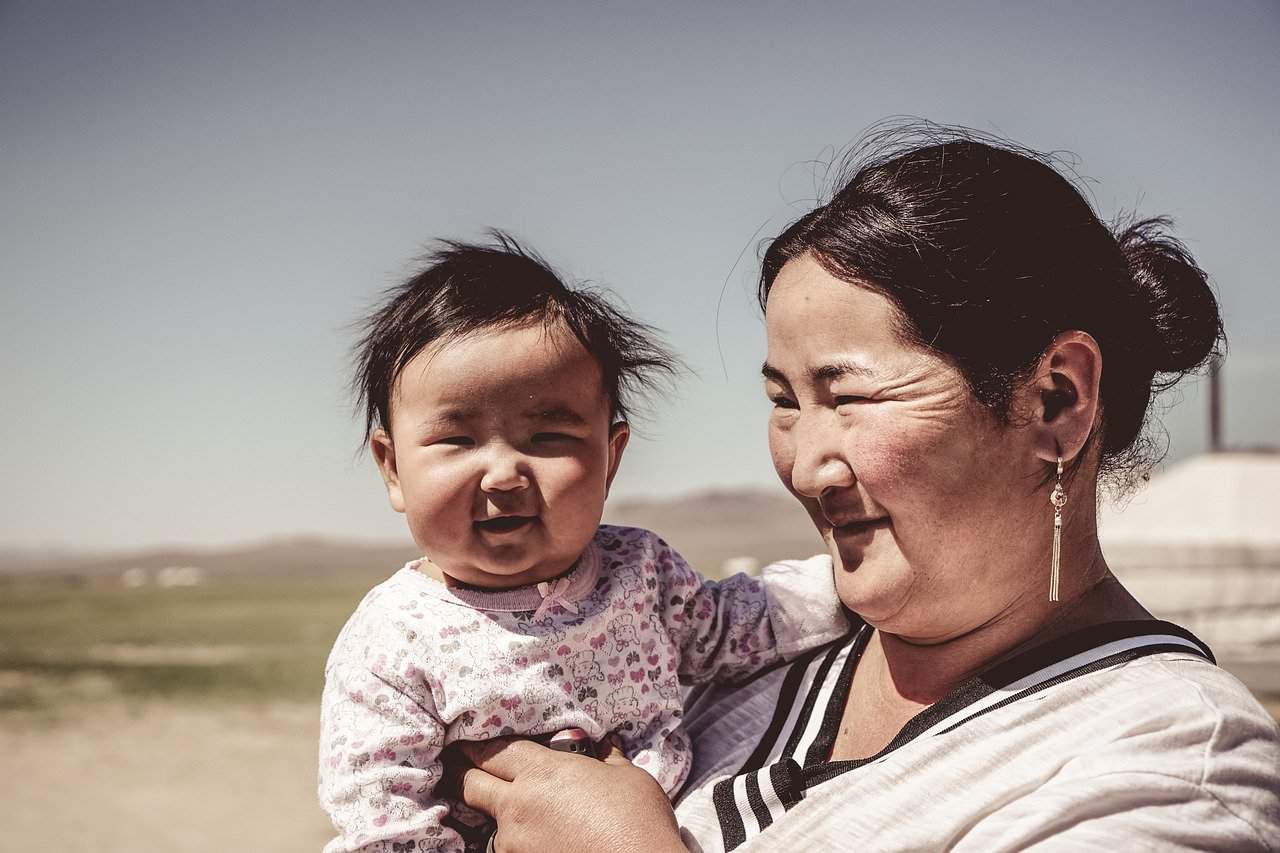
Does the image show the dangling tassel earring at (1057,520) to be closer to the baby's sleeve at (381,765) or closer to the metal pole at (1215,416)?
the baby's sleeve at (381,765)

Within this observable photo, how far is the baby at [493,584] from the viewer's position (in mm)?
2344

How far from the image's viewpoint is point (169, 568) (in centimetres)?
10125

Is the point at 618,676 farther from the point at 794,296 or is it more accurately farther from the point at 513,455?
the point at 794,296

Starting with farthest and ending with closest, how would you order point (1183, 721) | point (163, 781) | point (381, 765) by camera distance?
point (163, 781) → point (381, 765) → point (1183, 721)

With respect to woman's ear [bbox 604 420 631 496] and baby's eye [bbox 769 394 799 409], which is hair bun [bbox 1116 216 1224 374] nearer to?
baby's eye [bbox 769 394 799 409]

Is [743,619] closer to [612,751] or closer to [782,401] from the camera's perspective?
[612,751]

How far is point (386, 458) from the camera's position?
2760mm

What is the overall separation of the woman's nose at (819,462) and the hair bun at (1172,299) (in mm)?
770

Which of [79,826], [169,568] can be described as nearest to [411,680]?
[79,826]

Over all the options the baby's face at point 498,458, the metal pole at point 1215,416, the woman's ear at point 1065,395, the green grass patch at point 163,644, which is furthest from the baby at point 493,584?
the green grass patch at point 163,644

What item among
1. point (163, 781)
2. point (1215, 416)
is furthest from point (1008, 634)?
point (1215, 416)

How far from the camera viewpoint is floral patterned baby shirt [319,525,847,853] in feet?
7.57

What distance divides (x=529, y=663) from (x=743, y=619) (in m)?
0.62

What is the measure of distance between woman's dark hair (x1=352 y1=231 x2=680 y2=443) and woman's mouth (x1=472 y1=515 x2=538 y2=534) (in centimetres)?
40
